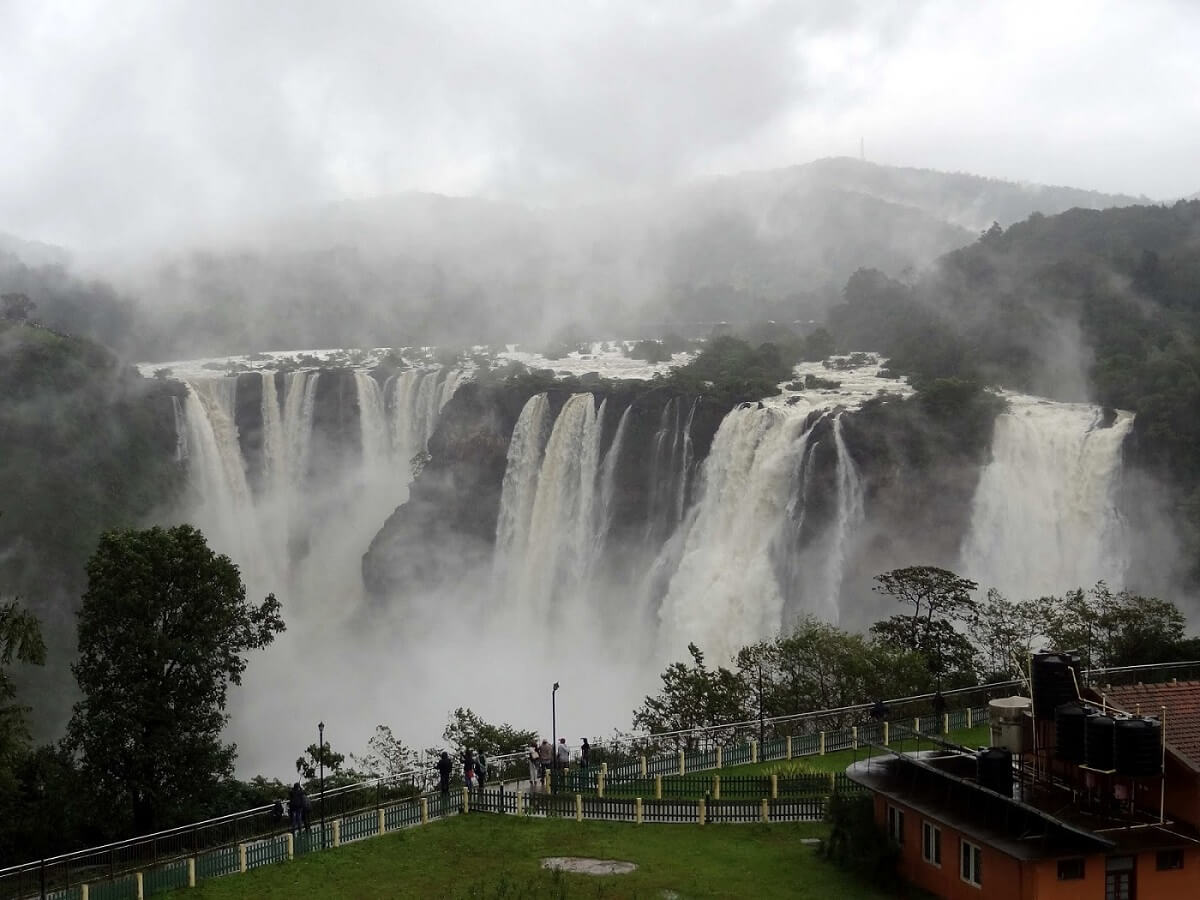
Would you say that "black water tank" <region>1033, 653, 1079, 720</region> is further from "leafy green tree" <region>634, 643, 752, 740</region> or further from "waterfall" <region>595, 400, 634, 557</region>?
"waterfall" <region>595, 400, 634, 557</region>

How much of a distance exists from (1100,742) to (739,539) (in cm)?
3228

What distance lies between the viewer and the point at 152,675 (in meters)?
25.7

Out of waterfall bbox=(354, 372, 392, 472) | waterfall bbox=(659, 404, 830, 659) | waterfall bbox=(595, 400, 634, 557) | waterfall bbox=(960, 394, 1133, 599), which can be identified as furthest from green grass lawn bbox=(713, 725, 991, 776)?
waterfall bbox=(354, 372, 392, 472)

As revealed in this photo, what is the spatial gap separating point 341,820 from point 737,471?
3095 cm

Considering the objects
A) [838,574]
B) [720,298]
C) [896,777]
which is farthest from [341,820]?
[720,298]

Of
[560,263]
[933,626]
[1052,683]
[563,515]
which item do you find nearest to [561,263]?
[560,263]

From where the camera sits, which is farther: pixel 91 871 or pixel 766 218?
pixel 766 218

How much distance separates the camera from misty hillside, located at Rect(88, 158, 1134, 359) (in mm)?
107688

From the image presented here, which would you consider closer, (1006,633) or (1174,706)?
(1174,706)

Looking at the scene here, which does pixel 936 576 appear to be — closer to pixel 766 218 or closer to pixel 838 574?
pixel 838 574

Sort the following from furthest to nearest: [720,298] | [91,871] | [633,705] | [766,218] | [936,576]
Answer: [766,218] < [720,298] < [633,705] < [936,576] < [91,871]

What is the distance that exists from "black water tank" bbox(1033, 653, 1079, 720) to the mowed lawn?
333 centimetres

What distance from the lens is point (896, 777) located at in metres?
18.4

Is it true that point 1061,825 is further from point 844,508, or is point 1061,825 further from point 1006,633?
point 844,508
